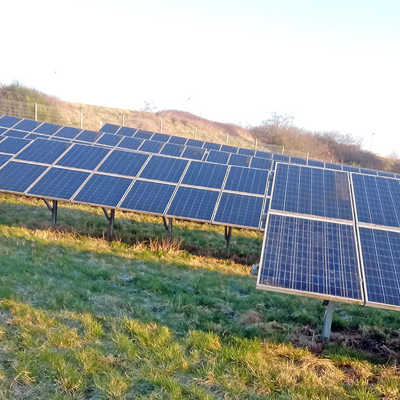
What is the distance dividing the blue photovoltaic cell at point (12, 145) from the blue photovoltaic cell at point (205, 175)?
6.53 m

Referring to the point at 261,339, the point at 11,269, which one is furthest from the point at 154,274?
the point at 261,339

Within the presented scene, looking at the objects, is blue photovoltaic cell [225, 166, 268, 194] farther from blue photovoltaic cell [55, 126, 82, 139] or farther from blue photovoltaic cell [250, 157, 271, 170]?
blue photovoltaic cell [55, 126, 82, 139]

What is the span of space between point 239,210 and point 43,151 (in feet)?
25.2

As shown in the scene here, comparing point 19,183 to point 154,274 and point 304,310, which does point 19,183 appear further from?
point 304,310

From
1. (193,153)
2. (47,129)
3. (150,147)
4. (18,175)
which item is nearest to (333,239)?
(18,175)

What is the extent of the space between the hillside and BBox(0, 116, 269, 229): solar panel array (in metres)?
32.4

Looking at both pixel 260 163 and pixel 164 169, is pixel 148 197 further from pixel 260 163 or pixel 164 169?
pixel 260 163

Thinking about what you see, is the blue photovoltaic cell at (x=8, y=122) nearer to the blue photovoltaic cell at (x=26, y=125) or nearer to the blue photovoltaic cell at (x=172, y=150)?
the blue photovoltaic cell at (x=26, y=125)

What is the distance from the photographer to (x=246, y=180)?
13.6m

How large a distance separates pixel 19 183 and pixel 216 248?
650cm

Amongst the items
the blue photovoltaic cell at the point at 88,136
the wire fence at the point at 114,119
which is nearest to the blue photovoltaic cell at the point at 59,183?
the blue photovoltaic cell at the point at 88,136

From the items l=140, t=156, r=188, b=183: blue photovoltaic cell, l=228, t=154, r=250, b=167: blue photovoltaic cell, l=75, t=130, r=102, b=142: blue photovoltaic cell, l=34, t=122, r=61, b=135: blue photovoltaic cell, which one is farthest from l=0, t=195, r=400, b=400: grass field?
l=34, t=122, r=61, b=135: blue photovoltaic cell

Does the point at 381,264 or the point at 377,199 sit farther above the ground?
the point at 377,199

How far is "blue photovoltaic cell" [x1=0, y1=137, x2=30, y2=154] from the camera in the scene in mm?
14656
